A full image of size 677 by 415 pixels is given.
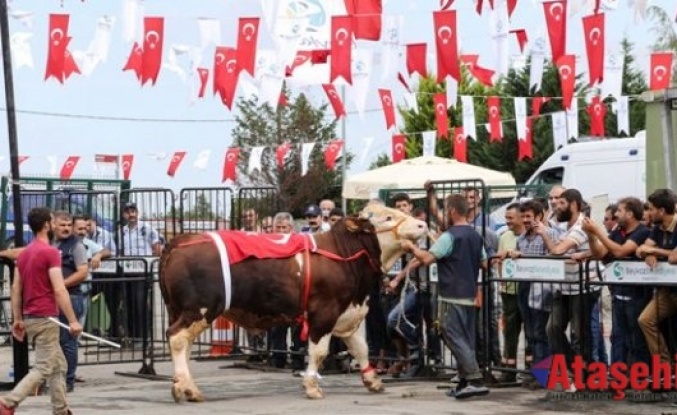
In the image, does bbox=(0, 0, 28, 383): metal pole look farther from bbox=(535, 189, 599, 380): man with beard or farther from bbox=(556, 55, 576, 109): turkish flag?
bbox=(556, 55, 576, 109): turkish flag

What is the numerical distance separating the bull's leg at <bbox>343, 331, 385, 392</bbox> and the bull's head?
81 cm

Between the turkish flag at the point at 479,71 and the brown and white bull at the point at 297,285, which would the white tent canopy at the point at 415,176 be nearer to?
the turkish flag at the point at 479,71

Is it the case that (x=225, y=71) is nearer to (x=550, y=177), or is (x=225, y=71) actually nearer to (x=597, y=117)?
(x=550, y=177)

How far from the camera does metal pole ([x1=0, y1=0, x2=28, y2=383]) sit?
14633 mm

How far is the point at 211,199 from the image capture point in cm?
1898

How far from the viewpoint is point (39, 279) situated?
12.4 meters

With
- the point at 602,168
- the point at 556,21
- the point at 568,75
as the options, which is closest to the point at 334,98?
the point at 568,75

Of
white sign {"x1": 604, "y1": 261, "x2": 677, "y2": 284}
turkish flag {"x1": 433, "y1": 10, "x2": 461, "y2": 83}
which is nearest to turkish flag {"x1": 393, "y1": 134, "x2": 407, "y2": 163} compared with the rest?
turkish flag {"x1": 433, "y1": 10, "x2": 461, "y2": 83}

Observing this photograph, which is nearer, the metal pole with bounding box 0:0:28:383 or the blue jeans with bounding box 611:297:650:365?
the blue jeans with bounding box 611:297:650:365

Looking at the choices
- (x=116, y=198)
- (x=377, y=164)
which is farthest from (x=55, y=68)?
(x=377, y=164)

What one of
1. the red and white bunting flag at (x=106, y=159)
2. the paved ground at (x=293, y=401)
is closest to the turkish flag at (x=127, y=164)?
the red and white bunting flag at (x=106, y=159)

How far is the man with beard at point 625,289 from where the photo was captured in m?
13.2

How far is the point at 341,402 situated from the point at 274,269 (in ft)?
4.92

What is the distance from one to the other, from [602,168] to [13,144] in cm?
1567
